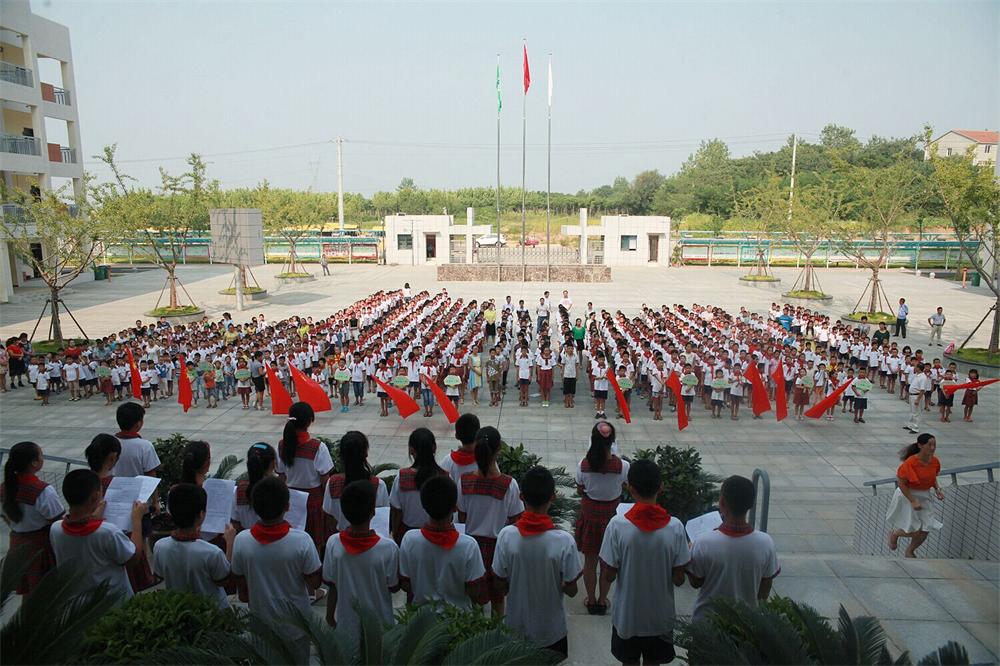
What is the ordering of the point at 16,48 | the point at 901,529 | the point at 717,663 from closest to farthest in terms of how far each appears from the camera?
the point at 717,663 → the point at 901,529 → the point at 16,48

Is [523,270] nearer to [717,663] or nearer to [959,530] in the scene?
[959,530]

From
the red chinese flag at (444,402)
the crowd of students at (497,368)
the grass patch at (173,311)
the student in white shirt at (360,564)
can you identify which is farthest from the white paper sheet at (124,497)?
the grass patch at (173,311)

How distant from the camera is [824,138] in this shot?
72.4 m

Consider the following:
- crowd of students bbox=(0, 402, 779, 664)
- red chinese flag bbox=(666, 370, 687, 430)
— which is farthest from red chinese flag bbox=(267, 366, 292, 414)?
crowd of students bbox=(0, 402, 779, 664)

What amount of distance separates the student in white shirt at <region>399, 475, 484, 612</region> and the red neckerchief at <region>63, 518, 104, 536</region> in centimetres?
170

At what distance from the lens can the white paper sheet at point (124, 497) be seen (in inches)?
174

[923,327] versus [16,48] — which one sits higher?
[16,48]

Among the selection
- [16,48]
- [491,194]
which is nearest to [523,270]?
[16,48]

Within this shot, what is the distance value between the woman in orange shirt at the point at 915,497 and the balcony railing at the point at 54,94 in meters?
35.4

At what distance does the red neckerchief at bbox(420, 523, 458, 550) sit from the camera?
3.68 metres

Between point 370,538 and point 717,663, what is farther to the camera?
point 370,538

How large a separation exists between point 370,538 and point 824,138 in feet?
262

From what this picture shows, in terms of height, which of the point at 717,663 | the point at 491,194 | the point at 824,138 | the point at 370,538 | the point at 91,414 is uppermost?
the point at 824,138

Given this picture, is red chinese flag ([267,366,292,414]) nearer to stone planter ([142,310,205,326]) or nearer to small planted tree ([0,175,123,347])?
small planted tree ([0,175,123,347])
